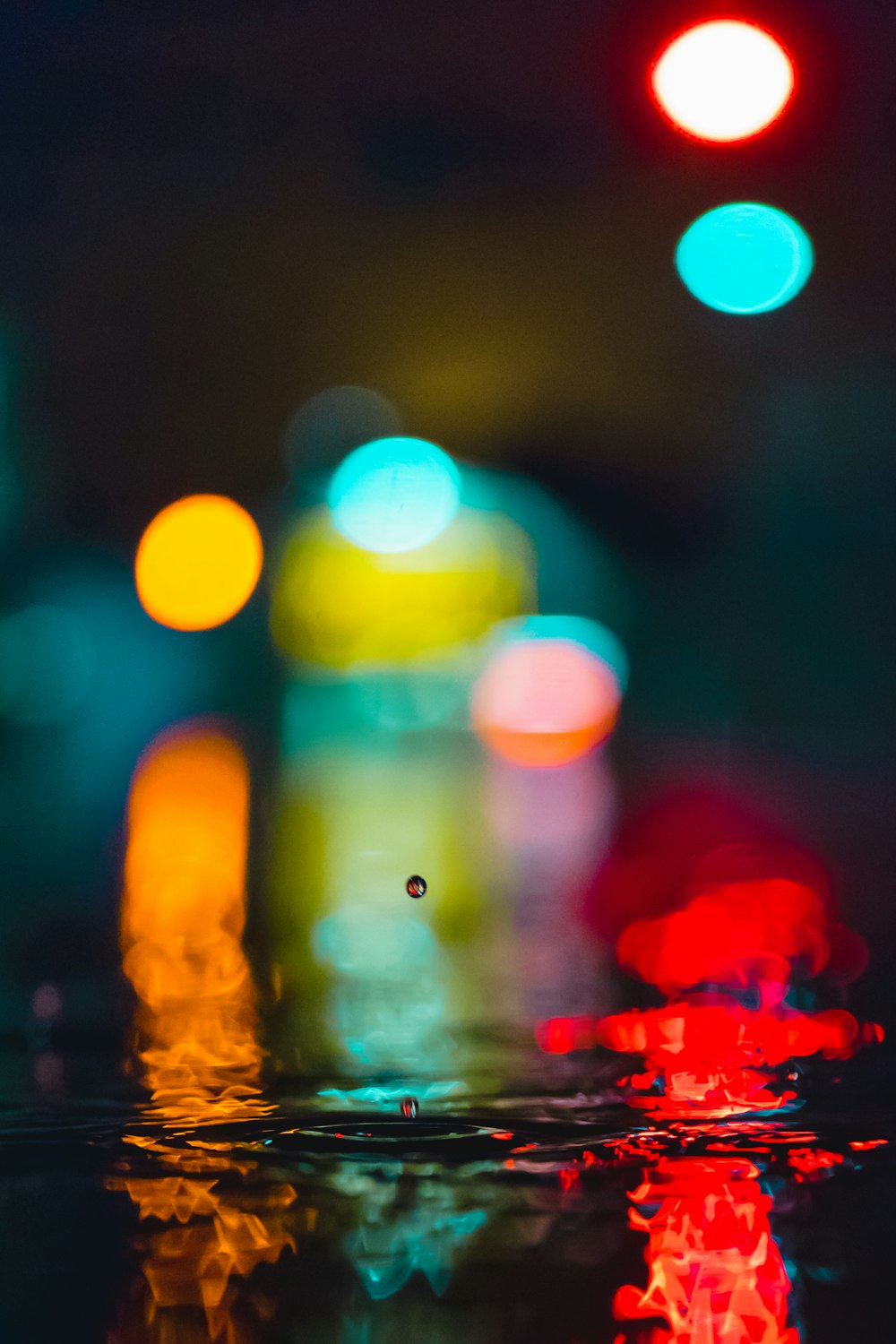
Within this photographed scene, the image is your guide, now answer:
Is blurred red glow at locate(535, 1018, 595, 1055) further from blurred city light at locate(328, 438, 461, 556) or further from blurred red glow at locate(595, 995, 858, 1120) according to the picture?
blurred city light at locate(328, 438, 461, 556)

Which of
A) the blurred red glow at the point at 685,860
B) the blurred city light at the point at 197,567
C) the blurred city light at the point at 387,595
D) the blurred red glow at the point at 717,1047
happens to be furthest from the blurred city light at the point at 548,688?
the blurred red glow at the point at 717,1047

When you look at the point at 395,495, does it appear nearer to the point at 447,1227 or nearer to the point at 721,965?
the point at 721,965

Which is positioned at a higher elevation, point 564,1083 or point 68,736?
point 68,736

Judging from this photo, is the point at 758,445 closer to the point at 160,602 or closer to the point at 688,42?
the point at 688,42

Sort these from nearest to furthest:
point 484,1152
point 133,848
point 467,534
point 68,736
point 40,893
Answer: point 484,1152 → point 40,893 → point 133,848 → point 68,736 → point 467,534

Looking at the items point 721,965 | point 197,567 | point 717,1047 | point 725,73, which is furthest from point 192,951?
point 197,567

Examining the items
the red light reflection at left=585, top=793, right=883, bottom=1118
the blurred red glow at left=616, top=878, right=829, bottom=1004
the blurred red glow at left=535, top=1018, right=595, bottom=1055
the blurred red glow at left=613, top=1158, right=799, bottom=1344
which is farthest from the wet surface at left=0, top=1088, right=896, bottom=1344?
the blurred red glow at left=616, top=878, right=829, bottom=1004

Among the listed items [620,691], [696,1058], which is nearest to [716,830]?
[696,1058]
